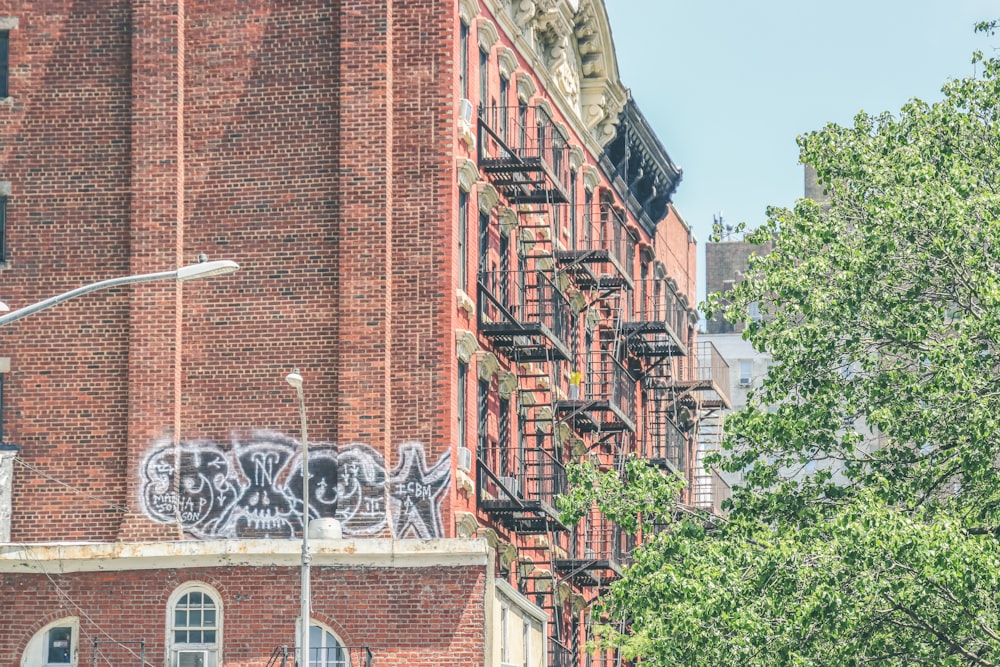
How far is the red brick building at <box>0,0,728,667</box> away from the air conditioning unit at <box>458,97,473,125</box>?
6.0 inches

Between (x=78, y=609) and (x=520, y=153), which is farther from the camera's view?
(x=520, y=153)

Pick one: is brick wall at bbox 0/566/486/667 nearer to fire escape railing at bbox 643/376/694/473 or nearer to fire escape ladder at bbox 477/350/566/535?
fire escape ladder at bbox 477/350/566/535

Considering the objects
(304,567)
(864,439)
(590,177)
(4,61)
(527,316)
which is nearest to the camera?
(864,439)

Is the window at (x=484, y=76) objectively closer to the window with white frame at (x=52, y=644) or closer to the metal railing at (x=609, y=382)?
the metal railing at (x=609, y=382)

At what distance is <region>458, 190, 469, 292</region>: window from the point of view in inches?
1554

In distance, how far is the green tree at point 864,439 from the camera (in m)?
30.1

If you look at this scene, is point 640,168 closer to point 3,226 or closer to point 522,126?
point 522,126

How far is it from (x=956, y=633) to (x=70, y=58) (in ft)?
63.4

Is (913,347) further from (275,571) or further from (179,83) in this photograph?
(179,83)

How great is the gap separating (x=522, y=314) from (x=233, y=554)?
10259 millimetres

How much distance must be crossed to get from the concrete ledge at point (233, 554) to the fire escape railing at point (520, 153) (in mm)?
8980

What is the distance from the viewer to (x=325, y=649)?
35906 mm

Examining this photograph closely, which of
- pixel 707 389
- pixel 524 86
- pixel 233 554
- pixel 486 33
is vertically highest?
pixel 524 86

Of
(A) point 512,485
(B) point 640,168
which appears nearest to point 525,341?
(A) point 512,485
